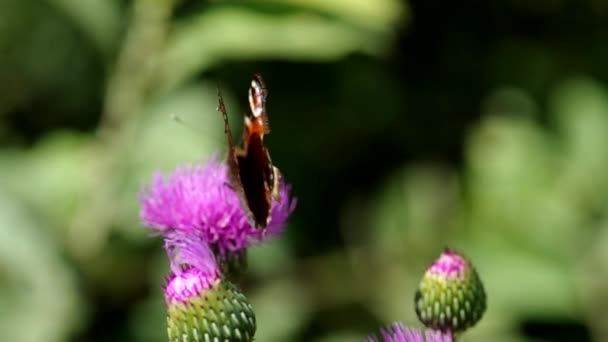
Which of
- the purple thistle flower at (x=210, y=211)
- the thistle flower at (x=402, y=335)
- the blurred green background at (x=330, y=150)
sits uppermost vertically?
the blurred green background at (x=330, y=150)

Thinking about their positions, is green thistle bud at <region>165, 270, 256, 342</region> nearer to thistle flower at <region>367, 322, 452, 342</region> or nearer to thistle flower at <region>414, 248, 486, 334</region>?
thistle flower at <region>367, 322, 452, 342</region>

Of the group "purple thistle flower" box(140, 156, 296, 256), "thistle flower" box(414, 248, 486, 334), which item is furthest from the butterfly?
"thistle flower" box(414, 248, 486, 334)

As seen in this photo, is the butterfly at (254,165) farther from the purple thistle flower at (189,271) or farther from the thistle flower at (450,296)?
the thistle flower at (450,296)

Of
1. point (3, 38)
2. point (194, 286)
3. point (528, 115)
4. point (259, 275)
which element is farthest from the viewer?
point (528, 115)

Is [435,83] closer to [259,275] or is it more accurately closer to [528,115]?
[528,115]

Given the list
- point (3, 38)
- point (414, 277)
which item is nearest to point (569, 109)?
point (414, 277)

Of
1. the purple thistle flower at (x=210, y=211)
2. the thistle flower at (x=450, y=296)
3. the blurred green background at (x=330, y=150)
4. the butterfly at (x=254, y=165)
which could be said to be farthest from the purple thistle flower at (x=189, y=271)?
the blurred green background at (x=330, y=150)
